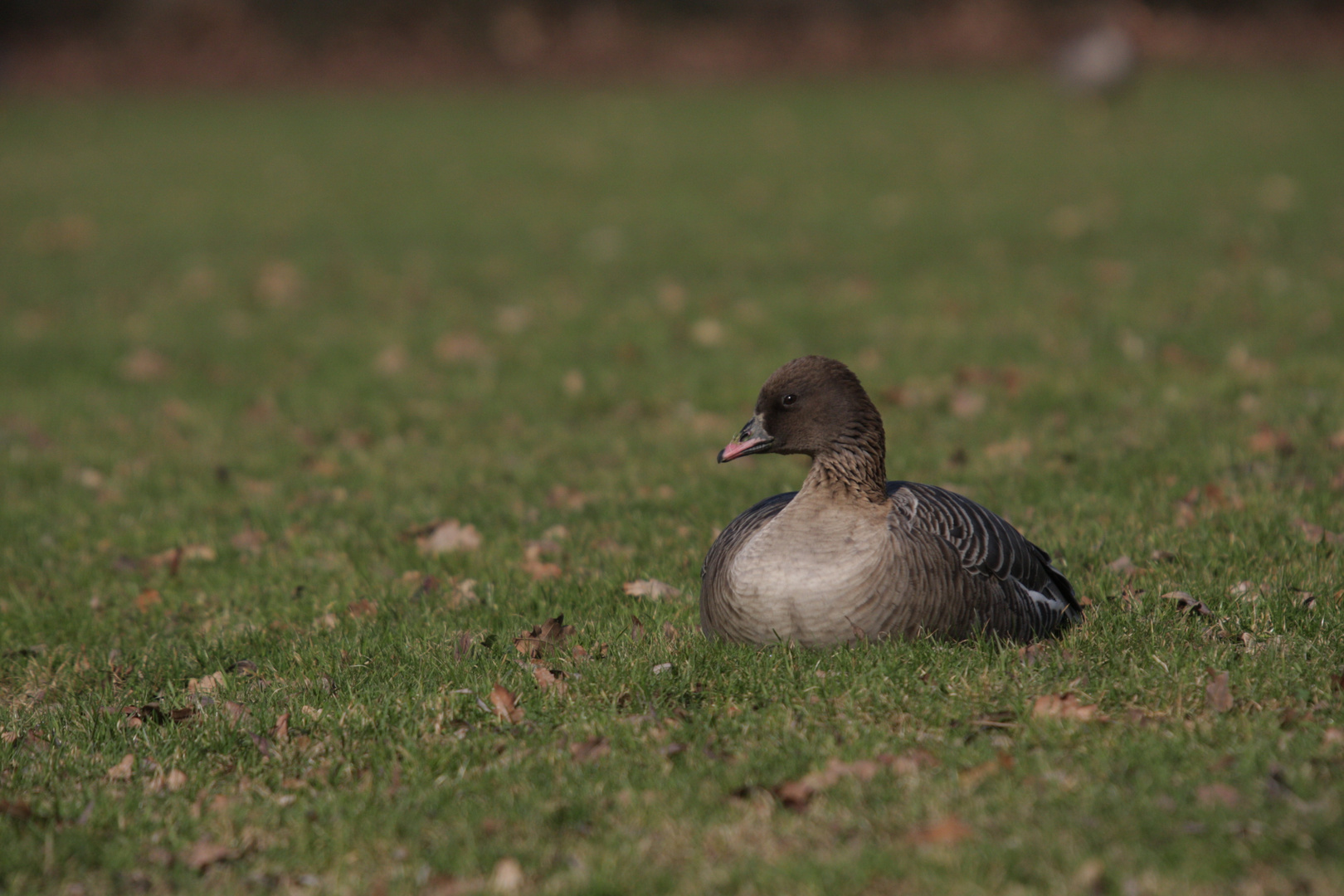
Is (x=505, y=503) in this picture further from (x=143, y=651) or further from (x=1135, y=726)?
(x=1135, y=726)

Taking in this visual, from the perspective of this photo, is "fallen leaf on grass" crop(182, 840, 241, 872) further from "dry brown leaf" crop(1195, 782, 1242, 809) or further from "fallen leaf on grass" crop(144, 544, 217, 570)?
"fallen leaf on grass" crop(144, 544, 217, 570)

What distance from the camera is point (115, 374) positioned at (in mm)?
11133

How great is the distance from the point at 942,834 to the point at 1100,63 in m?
24.3

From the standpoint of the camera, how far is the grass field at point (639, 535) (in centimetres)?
398

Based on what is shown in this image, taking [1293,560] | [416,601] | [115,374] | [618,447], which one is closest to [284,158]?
[115,374]

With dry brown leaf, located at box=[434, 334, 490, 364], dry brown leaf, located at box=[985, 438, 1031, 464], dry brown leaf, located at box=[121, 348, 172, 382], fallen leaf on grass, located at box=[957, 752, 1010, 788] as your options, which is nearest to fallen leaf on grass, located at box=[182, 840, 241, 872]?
fallen leaf on grass, located at box=[957, 752, 1010, 788]

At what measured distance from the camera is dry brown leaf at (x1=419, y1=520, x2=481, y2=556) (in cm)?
695

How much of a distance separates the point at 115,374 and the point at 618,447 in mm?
4925

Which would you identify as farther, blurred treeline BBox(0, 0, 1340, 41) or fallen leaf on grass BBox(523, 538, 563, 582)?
blurred treeline BBox(0, 0, 1340, 41)

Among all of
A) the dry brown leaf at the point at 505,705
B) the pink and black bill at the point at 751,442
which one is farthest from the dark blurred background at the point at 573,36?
the dry brown leaf at the point at 505,705

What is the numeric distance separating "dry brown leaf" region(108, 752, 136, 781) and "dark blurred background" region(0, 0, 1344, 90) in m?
30.5

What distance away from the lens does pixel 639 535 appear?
6.92m

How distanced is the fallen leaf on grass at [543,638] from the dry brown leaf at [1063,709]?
6.40ft

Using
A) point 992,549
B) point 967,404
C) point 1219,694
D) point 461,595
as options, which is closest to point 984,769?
point 1219,694
